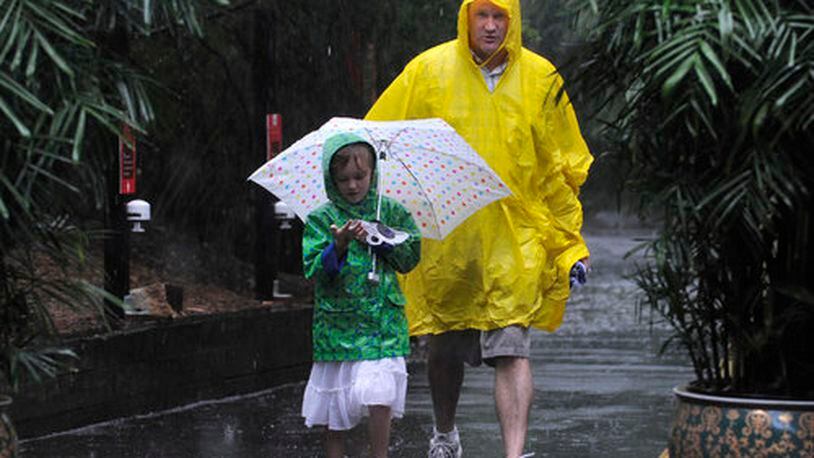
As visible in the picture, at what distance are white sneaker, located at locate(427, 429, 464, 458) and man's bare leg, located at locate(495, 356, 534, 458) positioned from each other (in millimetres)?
330

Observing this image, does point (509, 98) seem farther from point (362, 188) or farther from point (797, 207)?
point (797, 207)

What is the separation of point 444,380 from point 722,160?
272 cm

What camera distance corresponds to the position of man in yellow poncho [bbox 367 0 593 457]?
27.8ft

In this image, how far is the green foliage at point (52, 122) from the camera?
5602 millimetres

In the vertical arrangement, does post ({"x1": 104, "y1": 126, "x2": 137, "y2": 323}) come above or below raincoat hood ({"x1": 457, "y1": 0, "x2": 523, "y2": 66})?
below

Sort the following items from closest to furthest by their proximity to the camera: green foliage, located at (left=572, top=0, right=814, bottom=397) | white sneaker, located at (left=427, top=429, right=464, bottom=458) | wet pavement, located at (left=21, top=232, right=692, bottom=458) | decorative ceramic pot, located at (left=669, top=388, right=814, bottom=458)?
green foliage, located at (left=572, top=0, right=814, bottom=397), decorative ceramic pot, located at (left=669, top=388, right=814, bottom=458), white sneaker, located at (left=427, top=429, right=464, bottom=458), wet pavement, located at (left=21, top=232, right=692, bottom=458)

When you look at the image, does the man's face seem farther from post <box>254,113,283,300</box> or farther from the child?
post <box>254,113,283,300</box>

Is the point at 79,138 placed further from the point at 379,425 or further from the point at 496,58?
the point at 496,58

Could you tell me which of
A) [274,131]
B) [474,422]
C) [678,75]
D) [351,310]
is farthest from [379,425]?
[274,131]

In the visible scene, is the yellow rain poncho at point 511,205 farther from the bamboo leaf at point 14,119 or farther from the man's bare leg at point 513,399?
the bamboo leaf at point 14,119

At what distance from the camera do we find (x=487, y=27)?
8539mm

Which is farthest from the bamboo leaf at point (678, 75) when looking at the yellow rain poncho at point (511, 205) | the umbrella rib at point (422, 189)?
the yellow rain poncho at point (511, 205)

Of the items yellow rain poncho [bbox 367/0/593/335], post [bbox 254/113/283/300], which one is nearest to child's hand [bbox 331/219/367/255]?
yellow rain poncho [bbox 367/0/593/335]

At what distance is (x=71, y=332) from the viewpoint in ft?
38.0
